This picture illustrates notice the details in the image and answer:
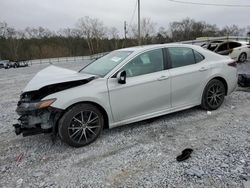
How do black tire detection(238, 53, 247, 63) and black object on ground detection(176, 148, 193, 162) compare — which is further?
black tire detection(238, 53, 247, 63)

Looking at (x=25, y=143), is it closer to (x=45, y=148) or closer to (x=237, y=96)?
(x=45, y=148)

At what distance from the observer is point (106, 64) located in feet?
14.4

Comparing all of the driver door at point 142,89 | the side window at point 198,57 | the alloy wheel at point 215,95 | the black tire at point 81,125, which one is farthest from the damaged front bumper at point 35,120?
the alloy wheel at point 215,95

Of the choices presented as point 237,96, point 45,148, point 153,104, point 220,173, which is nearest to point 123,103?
point 153,104

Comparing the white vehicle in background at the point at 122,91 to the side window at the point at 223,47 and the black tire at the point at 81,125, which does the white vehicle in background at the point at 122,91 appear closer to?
the black tire at the point at 81,125

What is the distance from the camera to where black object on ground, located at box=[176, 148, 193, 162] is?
3.11m

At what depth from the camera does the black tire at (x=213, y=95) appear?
4.81 m

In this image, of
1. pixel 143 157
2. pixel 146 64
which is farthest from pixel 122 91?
pixel 143 157

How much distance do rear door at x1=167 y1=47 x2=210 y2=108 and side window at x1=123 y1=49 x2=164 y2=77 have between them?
0.80 ft

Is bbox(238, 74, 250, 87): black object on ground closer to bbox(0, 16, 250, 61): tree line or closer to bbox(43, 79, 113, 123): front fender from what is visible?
bbox(43, 79, 113, 123): front fender

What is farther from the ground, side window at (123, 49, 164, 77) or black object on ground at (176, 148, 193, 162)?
side window at (123, 49, 164, 77)

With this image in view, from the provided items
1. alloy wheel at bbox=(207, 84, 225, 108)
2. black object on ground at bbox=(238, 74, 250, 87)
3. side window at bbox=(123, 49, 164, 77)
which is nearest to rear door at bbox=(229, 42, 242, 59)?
black object on ground at bbox=(238, 74, 250, 87)

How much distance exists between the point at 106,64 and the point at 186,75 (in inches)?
61.7

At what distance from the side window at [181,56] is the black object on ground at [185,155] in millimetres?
1722
